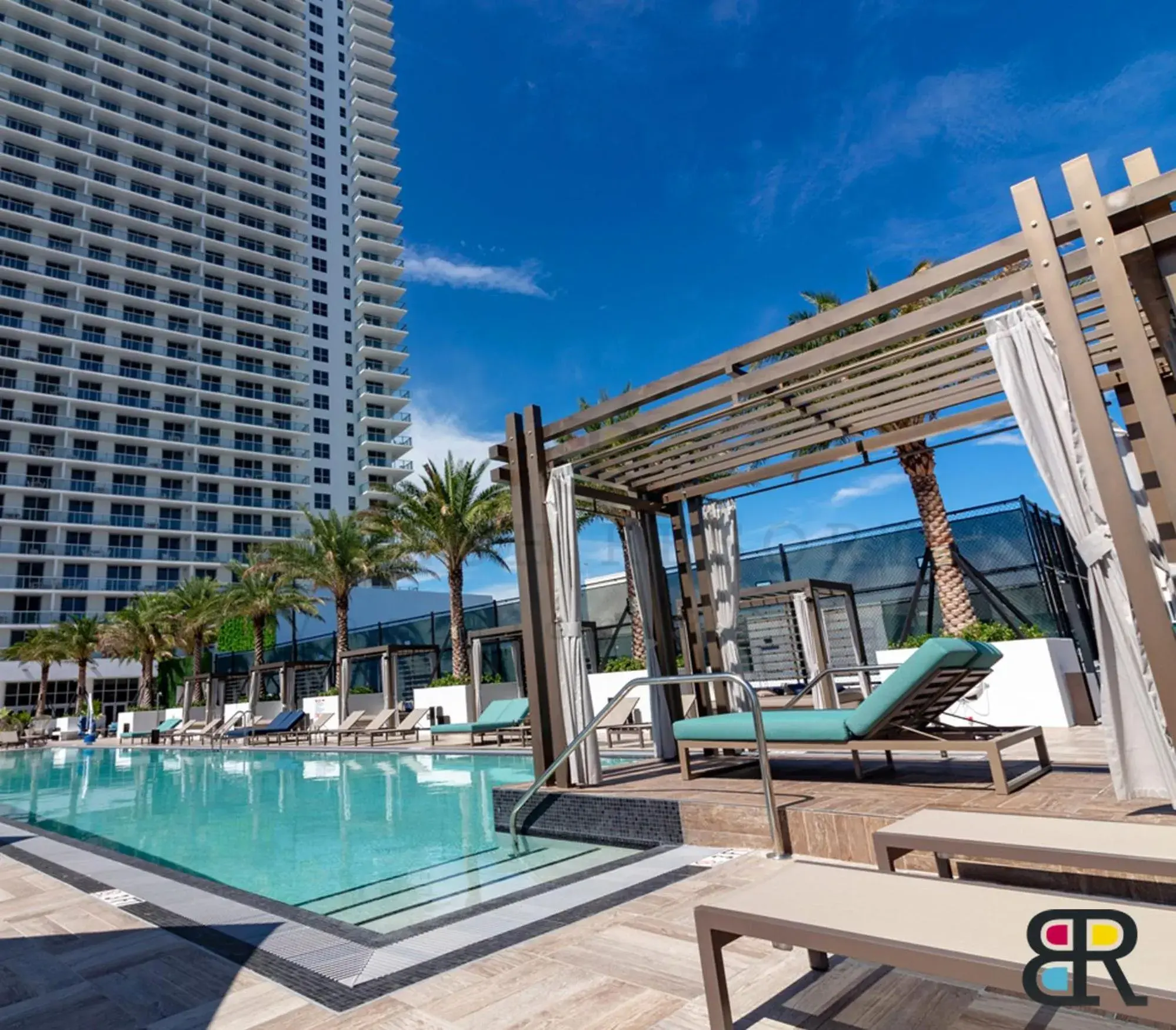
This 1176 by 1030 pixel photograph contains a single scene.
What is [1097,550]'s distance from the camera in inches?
133

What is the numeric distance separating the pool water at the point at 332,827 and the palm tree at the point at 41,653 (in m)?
28.3

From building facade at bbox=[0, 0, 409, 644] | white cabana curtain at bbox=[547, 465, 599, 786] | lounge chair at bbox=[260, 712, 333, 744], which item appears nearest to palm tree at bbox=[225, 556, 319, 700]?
lounge chair at bbox=[260, 712, 333, 744]

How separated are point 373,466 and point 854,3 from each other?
48.9m

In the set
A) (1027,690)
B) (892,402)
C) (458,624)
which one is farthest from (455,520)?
(892,402)

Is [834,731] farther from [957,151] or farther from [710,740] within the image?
[957,151]

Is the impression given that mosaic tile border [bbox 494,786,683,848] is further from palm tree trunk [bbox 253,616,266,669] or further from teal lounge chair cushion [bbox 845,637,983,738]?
palm tree trunk [bbox 253,616,266,669]

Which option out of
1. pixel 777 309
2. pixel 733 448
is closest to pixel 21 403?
pixel 777 309

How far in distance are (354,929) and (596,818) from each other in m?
1.94

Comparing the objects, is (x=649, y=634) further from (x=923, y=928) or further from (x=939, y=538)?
(x=939, y=538)

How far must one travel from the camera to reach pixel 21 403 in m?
45.5

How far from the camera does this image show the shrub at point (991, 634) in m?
10.1

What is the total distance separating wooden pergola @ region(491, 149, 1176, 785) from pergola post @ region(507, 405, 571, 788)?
0.04ft

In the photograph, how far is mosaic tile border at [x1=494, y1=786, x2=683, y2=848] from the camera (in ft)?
14.7

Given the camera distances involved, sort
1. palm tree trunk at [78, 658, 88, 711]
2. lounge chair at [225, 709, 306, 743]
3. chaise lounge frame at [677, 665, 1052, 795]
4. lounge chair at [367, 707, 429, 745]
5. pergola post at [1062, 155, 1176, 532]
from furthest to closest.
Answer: palm tree trunk at [78, 658, 88, 711] → lounge chair at [225, 709, 306, 743] → lounge chair at [367, 707, 429, 745] → chaise lounge frame at [677, 665, 1052, 795] → pergola post at [1062, 155, 1176, 532]
